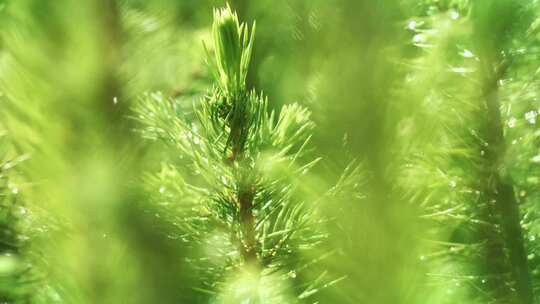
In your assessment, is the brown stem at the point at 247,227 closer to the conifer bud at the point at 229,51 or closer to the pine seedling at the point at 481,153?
the conifer bud at the point at 229,51

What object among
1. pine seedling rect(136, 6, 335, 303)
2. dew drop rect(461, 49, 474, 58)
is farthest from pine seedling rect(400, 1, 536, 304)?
pine seedling rect(136, 6, 335, 303)

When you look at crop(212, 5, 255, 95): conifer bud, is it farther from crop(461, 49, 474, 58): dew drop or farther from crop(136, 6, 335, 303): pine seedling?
crop(461, 49, 474, 58): dew drop

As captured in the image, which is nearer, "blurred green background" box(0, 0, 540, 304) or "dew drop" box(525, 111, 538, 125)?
"blurred green background" box(0, 0, 540, 304)

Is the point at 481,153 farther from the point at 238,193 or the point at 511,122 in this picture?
the point at 238,193

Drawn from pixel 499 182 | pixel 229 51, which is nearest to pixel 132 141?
pixel 229 51

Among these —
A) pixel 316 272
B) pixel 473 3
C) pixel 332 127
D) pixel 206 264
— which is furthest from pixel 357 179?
pixel 473 3

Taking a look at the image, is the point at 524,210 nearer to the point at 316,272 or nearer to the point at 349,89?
the point at 316,272

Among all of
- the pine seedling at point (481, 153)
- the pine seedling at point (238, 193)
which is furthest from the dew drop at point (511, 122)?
the pine seedling at point (238, 193)

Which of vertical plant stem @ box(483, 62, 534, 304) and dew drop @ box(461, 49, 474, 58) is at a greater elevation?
dew drop @ box(461, 49, 474, 58)
